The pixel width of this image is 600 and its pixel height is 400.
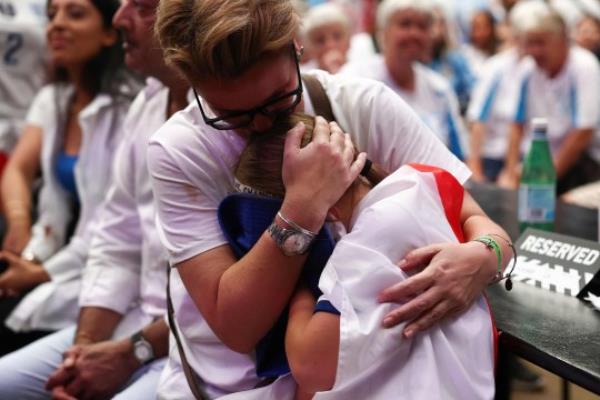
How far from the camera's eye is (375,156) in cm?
143

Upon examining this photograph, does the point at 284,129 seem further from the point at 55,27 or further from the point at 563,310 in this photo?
the point at 55,27

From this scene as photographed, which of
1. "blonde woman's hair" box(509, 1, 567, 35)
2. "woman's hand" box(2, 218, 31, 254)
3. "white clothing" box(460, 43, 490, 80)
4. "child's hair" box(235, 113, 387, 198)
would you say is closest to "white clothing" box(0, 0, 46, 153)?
"woman's hand" box(2, 218, 31, 254)

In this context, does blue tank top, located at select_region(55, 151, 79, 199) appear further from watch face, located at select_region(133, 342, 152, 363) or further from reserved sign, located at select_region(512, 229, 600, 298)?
reserved sign, located at select_region(512, 229, 600, 298)

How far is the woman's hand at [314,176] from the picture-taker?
3.77 feet

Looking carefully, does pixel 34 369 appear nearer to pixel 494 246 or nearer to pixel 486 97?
pixel 494 246

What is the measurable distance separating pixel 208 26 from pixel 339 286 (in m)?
0.43

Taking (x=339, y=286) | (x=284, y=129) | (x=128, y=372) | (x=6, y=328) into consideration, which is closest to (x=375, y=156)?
(x=284, y=129)

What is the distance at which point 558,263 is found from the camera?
147 centimetres

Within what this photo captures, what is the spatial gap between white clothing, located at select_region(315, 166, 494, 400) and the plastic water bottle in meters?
0.79

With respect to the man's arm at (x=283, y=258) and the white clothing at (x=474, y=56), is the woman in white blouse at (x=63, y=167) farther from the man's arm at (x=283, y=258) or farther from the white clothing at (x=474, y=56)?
the white clothing at (x=474, y=56)

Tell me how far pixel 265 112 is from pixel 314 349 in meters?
0.40

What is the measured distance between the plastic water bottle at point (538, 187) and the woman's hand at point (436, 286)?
2.48 feet

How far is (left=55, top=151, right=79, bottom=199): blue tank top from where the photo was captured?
8.39ft

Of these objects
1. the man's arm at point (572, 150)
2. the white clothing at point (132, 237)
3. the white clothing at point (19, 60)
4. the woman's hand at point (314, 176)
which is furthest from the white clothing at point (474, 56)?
the woman's hand at point (314, 176)
